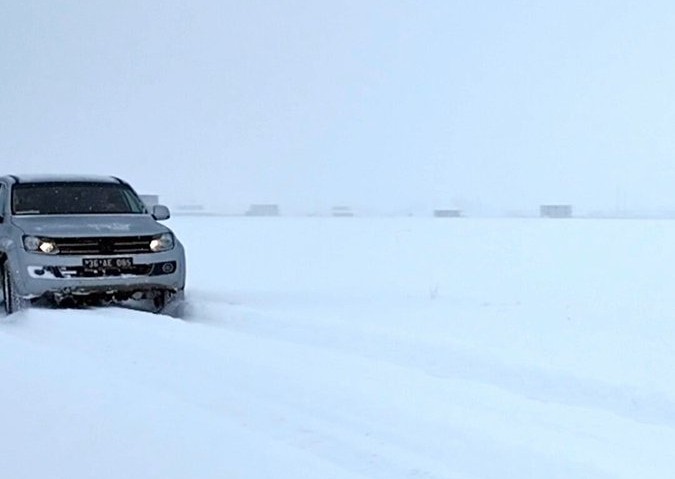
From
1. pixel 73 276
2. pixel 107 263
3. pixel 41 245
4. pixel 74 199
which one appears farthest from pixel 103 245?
pixel 74 199

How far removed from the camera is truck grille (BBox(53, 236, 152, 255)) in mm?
9141

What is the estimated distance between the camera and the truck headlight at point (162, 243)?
9.56 meters

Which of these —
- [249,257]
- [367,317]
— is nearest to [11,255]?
[367,317]

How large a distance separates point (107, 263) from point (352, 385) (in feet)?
15.1

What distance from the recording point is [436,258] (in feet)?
55.1

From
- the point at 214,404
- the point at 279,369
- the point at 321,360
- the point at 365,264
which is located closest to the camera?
the point at 214,404

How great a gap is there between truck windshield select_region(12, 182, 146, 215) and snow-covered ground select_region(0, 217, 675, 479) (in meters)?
1.62

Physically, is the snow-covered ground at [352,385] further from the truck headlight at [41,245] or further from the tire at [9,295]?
the truck headlight at [41,245]

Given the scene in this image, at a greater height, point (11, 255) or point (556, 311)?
point (11, 255)

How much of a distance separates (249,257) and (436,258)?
420 cm

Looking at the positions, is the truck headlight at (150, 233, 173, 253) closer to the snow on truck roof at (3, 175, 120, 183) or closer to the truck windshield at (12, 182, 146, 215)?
the truck windshield at (12, 182, 146, 215)

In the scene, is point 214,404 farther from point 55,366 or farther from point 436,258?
point 436,258

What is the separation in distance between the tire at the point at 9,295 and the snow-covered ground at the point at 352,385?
327mm

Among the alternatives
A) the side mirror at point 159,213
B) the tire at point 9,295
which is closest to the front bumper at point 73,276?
the tire at point 9,295
